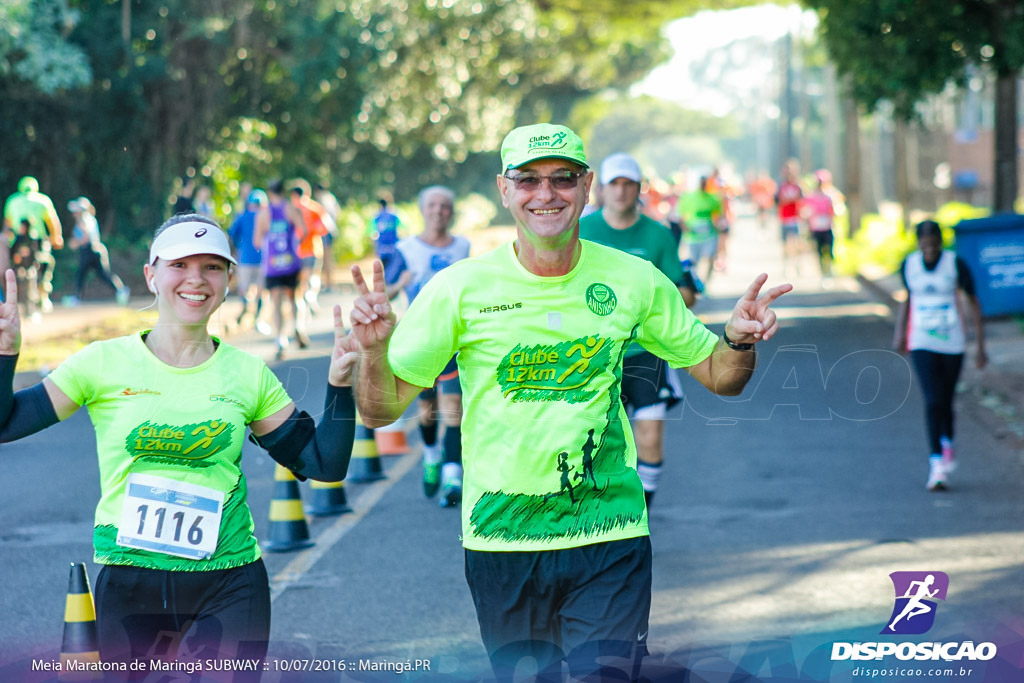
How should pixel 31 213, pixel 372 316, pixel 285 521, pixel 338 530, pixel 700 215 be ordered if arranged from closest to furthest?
pixel 372 316 < pixel 285 521 < pixel 338 530 < pixel 31 213 < pixel 700 215

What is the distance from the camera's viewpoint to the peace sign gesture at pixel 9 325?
361 centimetres

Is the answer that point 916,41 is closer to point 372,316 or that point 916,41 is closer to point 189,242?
point 189,242

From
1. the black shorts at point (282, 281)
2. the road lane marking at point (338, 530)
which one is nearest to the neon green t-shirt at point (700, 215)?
the black shorts at point (282, 281)

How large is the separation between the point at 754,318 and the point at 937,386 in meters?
5.74

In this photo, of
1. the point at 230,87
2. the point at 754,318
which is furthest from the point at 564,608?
the point at 230,87

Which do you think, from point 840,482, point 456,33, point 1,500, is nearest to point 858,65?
point 840,482

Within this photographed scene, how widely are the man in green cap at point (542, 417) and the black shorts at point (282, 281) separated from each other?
1243 cm

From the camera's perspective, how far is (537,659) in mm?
3746

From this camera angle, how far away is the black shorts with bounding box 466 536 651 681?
3711 millimetres

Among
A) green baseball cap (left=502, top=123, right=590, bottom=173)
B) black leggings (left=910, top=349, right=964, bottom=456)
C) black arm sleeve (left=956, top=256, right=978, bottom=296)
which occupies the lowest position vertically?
black leggings (left=910, top=349, right=964, bottom=456)

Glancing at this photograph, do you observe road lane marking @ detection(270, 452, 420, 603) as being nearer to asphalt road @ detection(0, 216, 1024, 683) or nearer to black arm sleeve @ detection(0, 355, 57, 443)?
asphalt road @ detection(0, 216, 1024, 683)

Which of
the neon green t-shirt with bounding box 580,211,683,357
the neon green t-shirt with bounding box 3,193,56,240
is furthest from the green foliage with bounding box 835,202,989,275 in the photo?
the neon green t-shirt with bounding box 580,211,683,357

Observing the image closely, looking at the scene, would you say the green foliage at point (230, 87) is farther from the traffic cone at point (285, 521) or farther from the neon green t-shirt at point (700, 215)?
the traffic cone at point (285, 521)

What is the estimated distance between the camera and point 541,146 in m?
3.73
